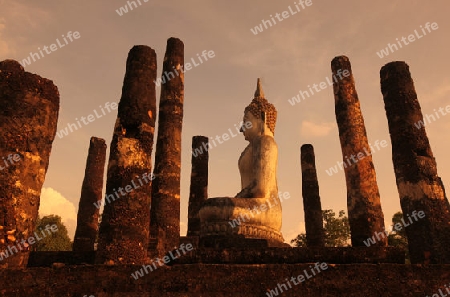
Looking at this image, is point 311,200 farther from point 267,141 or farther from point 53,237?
point 53,237

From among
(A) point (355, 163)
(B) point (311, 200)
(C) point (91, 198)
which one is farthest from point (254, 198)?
(B) point (311, 200)

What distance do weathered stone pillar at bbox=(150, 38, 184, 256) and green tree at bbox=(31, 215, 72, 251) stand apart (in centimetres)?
2541

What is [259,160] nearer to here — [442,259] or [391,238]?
[442,259]

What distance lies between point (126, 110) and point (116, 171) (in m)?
1.46

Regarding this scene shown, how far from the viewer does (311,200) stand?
17547 millimetres

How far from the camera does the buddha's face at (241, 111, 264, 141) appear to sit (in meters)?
11.1

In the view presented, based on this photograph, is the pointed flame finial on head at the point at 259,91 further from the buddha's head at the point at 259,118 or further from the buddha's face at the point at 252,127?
the buddha's face at the point at 252,127

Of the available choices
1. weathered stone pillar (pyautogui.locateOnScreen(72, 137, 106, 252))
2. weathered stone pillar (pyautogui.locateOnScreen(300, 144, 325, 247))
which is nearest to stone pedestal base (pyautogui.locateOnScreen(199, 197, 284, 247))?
weathered stone pillar (pyautogui.locateOnScreen(72, 137, 106, 252))

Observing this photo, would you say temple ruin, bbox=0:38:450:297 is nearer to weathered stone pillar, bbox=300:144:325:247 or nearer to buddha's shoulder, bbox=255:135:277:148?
buddha's shoulder, bbox=255:135:277:148

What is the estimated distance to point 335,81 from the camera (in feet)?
41.1

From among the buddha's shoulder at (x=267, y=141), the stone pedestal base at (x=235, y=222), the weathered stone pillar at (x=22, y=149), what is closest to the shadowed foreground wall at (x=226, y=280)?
the weathered stone pillar at (x=22, y=149)

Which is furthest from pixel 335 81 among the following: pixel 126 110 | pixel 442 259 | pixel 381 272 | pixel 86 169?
pixel 86 169

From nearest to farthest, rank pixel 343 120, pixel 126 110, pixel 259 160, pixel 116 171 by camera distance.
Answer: pixel 116 171 < pixel 126 110 < pixel 259 160 < pixel 343 120

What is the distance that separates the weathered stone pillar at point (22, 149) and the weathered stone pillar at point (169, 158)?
5.29m
